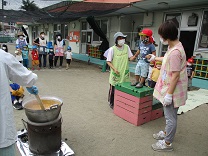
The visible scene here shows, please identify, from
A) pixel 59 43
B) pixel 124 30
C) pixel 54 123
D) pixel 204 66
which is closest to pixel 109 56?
pixel 54 123

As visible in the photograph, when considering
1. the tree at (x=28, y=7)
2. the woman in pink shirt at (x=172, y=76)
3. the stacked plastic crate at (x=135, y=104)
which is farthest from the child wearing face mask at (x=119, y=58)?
the tree at (x=28, y=7)

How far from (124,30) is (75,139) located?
8163mm

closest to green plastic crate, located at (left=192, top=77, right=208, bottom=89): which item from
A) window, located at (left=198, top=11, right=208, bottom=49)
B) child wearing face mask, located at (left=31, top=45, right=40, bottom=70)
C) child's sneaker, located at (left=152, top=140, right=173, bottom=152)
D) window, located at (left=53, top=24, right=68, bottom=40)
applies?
window, located at (left=198, top=11, right=208, bottom=49)

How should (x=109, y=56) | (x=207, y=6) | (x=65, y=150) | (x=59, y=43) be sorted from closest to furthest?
(x=65, y=150), (x=109, y=56), (x=207, y=6), (x=59, y=43)

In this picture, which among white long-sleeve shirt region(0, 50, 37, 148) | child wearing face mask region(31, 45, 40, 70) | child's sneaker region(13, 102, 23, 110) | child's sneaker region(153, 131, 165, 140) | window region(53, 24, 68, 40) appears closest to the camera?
white long-sleeve shirt region(0, 50, 37, 148)

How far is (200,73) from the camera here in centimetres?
633

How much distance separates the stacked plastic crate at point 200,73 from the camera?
20.3ft

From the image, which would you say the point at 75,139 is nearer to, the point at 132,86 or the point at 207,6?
the point at 132,86

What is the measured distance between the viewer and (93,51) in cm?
1116

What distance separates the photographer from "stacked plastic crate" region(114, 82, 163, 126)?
10.8 feet

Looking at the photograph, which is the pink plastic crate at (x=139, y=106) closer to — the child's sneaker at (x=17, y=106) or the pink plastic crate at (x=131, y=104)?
the pink plastic crate at (x=131, y=104)

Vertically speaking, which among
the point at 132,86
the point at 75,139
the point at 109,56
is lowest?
the point at 75,139

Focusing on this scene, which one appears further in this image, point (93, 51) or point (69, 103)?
point (93, 51)

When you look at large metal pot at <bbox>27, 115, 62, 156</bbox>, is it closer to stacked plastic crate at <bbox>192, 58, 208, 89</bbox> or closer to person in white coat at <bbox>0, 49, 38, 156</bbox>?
person in white coat at <bbox>0, 49, 38, 156</bbox>
